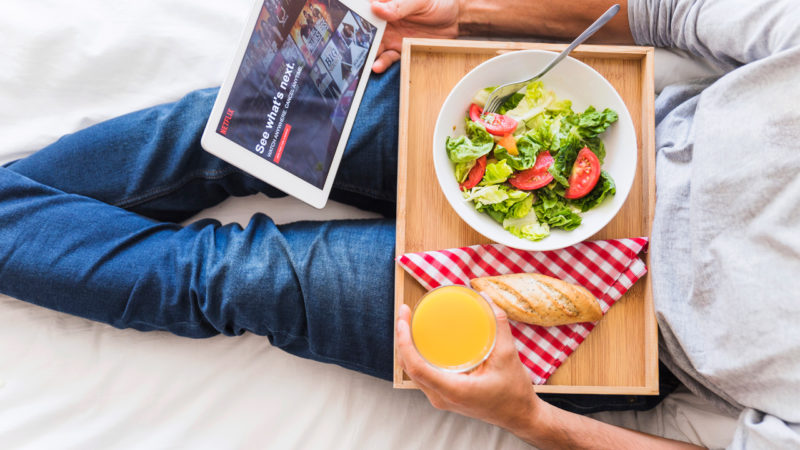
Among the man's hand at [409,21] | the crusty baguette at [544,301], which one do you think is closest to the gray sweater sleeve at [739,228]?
the crusty baguette at [544,301]

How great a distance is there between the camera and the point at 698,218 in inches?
32.0

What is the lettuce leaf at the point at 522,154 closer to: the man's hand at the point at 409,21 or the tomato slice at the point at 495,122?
the tomato slice at the point at 495,122

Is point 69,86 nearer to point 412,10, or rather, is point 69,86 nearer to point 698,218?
point 412,10

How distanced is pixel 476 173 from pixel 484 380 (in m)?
0.33

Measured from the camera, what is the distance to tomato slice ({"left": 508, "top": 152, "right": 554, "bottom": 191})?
0.86m

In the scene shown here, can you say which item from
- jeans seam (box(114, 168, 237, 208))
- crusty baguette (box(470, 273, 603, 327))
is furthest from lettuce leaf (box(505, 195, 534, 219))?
jeans seam (box(114, 168, 237, 208))

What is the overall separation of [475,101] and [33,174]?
33.3 inches

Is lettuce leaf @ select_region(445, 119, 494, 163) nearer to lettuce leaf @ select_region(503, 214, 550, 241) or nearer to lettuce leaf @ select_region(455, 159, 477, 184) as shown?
lettuce leaf @ select_region(455, 159, 477, 184)

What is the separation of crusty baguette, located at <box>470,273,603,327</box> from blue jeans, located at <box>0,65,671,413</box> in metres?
0.22

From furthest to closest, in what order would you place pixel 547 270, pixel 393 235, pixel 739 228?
1. pixel 393 235
2. pixel 547 270
3. pixel 739 228

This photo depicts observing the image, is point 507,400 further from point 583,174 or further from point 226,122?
point 226,122

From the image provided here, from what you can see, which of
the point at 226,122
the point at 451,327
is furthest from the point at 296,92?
the point at 451,327

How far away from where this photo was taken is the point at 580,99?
900 mm

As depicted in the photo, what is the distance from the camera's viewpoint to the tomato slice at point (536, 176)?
0.86 metres
